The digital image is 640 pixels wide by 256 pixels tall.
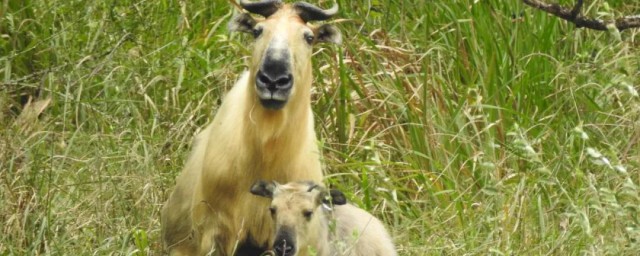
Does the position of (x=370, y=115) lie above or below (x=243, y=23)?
below

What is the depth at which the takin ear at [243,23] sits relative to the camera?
24.9 feet

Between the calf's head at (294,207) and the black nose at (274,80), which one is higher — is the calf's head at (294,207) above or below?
below

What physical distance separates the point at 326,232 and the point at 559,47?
3272 mm

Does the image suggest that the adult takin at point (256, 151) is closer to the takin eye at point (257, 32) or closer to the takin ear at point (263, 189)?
the takin eye at point (257, 32)

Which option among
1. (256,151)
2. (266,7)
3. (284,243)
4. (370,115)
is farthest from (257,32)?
(370,115)

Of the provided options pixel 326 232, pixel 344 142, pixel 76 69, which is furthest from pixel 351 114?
pixel 326 232

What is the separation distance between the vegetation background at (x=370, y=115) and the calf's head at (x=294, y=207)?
2.77 feet

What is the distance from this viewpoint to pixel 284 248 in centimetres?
669

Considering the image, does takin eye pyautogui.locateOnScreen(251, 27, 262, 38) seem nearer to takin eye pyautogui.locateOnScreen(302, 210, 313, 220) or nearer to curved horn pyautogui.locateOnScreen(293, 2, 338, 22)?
curved horn pyautogui.locateOnScreen(293, 2, 338, 22)

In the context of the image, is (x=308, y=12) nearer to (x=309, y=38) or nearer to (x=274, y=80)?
(x=309, y=38)

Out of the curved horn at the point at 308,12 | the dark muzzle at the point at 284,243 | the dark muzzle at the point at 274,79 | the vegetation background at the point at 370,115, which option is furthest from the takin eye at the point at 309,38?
the dark muzzle at the point at 284,243

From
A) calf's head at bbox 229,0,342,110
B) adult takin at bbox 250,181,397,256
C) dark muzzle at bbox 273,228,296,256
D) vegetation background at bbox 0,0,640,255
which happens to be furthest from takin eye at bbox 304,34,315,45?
dark muzzle at bbox 273,228,296,256

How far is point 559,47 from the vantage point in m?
9.99

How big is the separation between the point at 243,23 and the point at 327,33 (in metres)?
0.39
